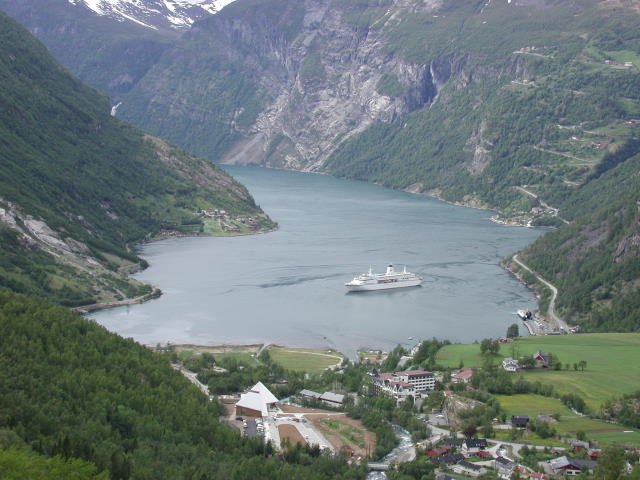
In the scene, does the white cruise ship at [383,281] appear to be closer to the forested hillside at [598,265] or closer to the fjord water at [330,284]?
the fjord water at [330,284]

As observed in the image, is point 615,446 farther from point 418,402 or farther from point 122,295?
point 122,295

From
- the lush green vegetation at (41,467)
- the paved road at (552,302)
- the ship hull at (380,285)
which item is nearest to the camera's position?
the lush green vegetation at (41,467)

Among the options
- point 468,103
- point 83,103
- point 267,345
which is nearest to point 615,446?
point 267,345

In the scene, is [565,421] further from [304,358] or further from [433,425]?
[304,358]

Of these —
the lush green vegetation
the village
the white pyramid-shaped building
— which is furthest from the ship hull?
the lush green vegetation

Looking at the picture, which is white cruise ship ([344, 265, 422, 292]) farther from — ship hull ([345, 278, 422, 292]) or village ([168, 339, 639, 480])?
village ([168, 339, 639, 480])

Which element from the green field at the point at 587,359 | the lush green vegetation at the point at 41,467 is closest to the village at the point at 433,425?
the green field at the point at 587,359

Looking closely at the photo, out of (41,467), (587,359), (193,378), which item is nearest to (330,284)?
(587,359)
